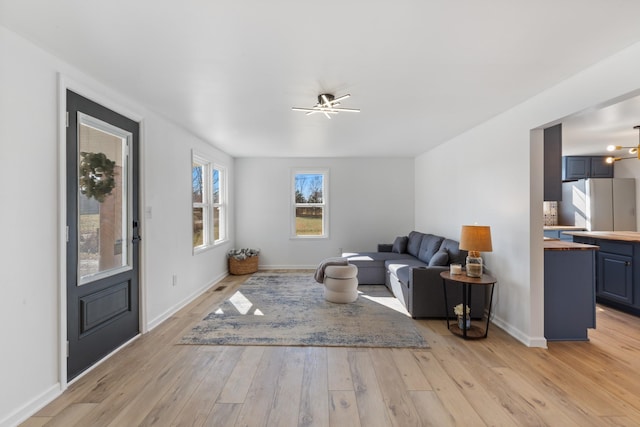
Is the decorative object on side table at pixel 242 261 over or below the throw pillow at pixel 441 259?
below

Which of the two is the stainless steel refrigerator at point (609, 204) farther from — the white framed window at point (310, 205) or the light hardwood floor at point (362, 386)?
the white framed window at point (310, 205)

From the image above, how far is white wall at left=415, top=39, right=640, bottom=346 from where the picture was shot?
205cm

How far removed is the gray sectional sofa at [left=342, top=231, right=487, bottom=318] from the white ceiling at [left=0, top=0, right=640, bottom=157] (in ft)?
6.02

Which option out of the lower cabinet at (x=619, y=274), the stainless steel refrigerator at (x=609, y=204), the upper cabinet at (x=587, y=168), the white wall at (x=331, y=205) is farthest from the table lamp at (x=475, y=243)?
the upper cabinet at (x=587, y=168)

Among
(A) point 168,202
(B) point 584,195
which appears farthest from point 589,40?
(B) point 584,195

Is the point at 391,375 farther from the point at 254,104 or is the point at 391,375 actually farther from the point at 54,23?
the point at 54,23

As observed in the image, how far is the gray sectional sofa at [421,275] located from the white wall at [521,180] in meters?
0.39

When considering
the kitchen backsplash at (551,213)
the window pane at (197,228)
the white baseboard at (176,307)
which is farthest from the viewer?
the kitchen backsplash at (551,213)

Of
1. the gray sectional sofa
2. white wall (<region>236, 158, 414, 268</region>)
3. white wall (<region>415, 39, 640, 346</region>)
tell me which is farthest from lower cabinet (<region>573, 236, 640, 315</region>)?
white wall (<region>236, 158, 414, 268</region>)

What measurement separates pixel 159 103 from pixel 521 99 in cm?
360

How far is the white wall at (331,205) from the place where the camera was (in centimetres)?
595

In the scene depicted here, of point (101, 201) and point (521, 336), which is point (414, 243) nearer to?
point (521, 336)

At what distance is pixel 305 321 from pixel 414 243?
2626mm

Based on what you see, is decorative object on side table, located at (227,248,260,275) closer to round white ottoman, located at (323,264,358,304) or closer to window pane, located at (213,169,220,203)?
window pane, located at (213,169,220,203)
